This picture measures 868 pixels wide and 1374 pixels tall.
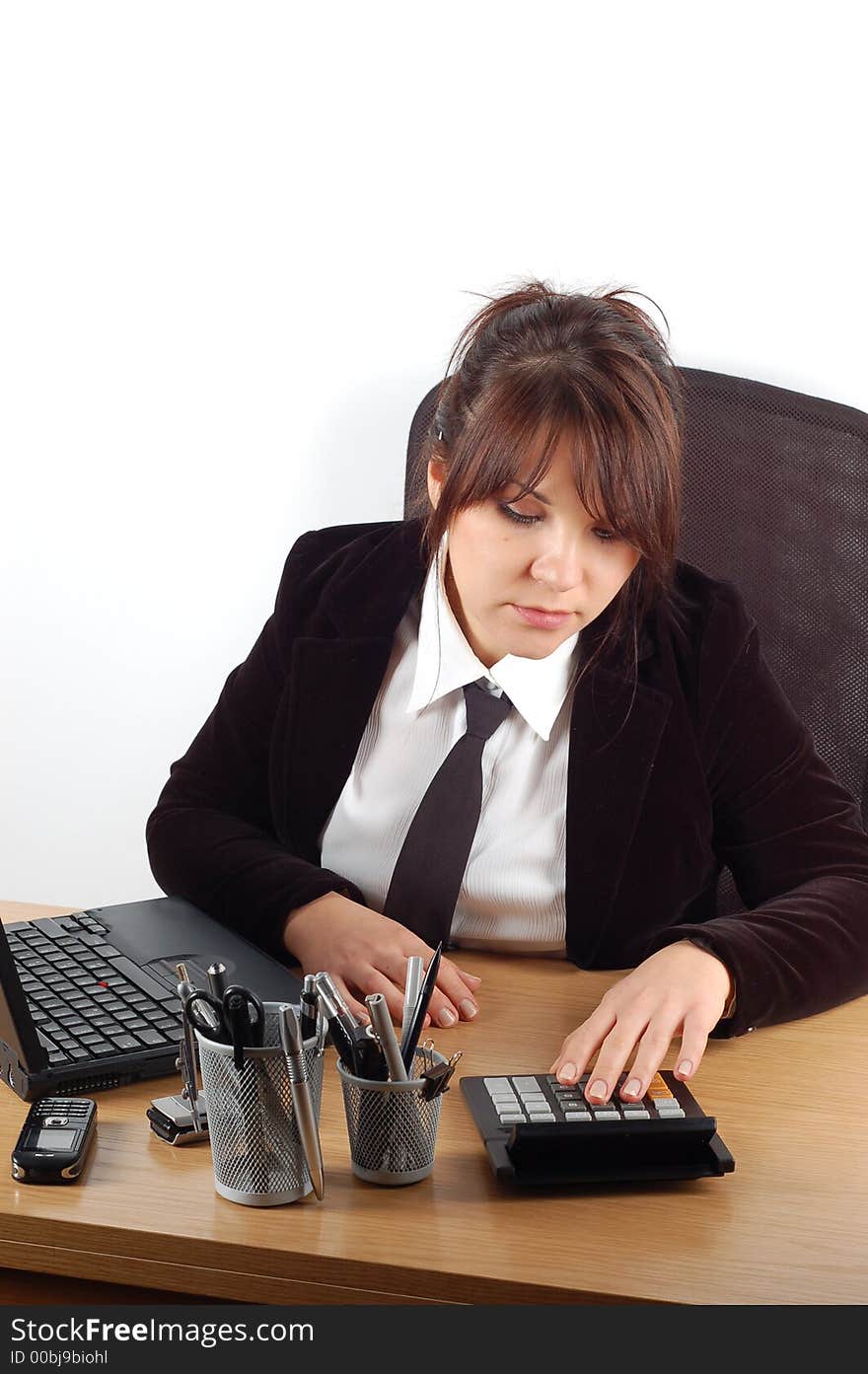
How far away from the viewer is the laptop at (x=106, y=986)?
939 mm

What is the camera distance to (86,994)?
1069 millimetres

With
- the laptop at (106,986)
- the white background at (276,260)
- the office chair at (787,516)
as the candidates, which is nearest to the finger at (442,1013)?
the laptop at (106,986)

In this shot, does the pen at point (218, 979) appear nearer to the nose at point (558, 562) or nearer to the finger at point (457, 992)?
the finger at point (457, 992)

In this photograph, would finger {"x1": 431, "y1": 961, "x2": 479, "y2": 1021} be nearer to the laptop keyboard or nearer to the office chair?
the laptop keyboard

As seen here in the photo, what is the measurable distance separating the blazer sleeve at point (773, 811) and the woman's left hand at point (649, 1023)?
0.08 meters

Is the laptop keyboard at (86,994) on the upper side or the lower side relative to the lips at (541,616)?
lower

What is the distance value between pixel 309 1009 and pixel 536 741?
567 mm

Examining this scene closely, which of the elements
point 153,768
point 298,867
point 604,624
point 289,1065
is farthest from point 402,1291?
point 153,768

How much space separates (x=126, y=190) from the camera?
191cm

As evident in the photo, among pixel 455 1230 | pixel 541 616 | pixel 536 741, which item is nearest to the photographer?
pixel 455 1230

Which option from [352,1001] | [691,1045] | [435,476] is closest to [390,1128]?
[352,1001]

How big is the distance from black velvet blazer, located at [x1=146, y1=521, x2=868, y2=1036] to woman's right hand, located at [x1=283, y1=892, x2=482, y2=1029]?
0.03m

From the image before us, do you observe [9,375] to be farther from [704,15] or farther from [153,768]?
[704,15]

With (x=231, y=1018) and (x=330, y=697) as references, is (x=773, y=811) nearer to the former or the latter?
(x=330, y=697)
